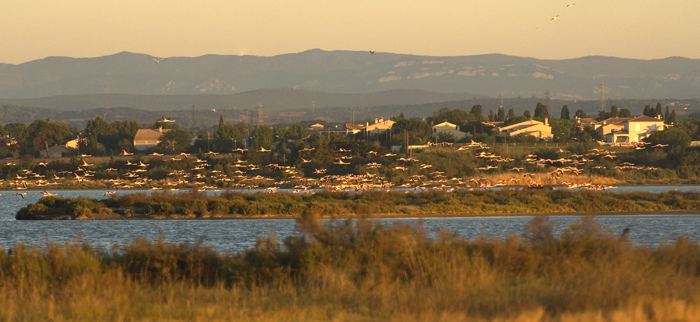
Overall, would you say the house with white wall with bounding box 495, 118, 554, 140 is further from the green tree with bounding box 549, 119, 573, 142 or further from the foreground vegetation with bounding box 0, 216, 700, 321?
the foreground vegetation with bounding box 0, 216, 700, 321

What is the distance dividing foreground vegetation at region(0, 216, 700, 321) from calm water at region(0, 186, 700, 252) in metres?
12.1

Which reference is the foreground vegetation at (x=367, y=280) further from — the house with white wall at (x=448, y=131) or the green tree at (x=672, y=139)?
the house with white wall at (x=448, y=131)

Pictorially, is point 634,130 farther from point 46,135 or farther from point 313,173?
point 46,135

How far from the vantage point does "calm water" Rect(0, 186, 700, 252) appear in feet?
110

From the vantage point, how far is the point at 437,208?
161ft

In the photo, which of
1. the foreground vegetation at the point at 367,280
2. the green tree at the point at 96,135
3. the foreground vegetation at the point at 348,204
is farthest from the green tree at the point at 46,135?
the foreground vegetation at the point at 367,280

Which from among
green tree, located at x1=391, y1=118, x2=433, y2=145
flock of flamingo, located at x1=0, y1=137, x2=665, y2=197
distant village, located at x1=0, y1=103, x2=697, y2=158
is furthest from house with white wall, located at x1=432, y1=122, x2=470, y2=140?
flock of flamingo, located at x1=0, y1=137, x2=665, y2=197

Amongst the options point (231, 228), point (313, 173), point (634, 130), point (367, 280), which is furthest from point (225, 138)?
point (367, 280)

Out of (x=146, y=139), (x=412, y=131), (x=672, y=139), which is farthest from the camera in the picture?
(x=146, y=139)

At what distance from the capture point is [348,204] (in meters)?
47.7

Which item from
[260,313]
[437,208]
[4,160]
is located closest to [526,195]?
[437,208]

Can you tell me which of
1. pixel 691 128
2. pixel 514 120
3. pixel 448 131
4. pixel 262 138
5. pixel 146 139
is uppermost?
pixel 514 120

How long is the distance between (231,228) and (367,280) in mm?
24821

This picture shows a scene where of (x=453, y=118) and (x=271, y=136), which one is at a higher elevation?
(x=453, y=118)
